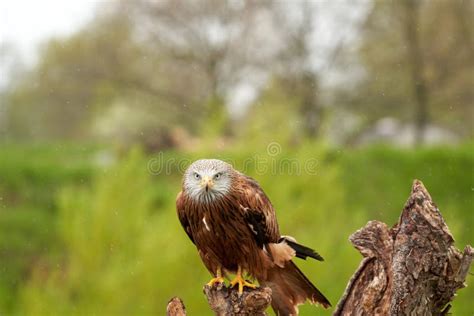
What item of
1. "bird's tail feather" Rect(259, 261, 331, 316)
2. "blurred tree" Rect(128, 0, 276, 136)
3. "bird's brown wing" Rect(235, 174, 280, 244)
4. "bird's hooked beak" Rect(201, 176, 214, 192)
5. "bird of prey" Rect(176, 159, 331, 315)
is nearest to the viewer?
"bird's hooked beak" Rect(201, 176, 214, 192)

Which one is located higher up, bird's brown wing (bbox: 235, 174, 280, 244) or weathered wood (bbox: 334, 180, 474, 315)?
bird's brown wing (bbox: 235, 174, 280, 244)

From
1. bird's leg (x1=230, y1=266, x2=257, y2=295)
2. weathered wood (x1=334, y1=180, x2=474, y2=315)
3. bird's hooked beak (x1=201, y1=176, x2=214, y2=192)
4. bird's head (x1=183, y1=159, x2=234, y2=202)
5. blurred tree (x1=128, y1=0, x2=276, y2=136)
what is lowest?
weathered wood (x1=334, y1=180, x2=474, y2=315)

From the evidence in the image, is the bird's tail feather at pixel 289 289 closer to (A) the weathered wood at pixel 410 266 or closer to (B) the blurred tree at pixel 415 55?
(A) the weathered wood at pixel 410 266

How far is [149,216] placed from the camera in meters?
10.8

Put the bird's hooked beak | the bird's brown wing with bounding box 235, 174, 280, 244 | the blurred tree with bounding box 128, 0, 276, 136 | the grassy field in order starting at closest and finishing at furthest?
the bird's hooked beak
the bird's brown wing with bounding box 235, 174, 280, 244
the grassy field
the blurred tree with bounding box 128, 0, 276, 136

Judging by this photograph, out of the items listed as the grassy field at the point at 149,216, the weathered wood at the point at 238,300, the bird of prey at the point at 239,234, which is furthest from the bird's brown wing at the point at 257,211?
the grassy field at the point at 149,216

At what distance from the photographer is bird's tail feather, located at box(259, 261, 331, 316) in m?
4.20

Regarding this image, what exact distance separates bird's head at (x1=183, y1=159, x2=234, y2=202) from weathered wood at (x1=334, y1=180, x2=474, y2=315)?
83 centimetres

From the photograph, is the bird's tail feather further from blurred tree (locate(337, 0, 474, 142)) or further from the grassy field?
blurred tree (locate(337, 0, 474, 142))

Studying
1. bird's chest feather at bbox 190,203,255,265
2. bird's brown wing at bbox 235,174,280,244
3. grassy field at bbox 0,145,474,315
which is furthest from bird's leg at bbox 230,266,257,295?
grassy field at bbox 0,145,474,315

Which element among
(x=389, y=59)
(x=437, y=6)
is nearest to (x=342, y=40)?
(x=389, y=59)

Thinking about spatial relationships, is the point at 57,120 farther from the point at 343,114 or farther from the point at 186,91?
the point at 343,114

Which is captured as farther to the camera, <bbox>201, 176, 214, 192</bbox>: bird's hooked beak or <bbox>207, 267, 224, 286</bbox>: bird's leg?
<bbox>207, 267, 224, 286</bbox>: bird's leg

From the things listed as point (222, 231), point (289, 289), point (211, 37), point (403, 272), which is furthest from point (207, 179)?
point (211, 37)
